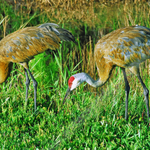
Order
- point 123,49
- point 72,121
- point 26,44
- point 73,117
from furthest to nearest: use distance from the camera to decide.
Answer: point 26,44, point 73,117, point 72,121, point 123,49

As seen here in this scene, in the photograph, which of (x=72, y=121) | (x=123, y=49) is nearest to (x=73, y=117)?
(x=72, y=121)

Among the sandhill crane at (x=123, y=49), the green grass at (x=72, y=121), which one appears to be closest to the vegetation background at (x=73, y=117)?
the green grass at (x=72, y=121)

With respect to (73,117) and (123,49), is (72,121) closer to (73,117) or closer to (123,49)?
(73,117)

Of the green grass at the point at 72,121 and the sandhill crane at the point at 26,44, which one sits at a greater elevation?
the sandhill crane at the point at 26,44

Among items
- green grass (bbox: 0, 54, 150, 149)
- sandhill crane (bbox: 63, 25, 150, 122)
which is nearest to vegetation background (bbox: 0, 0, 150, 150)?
green grass (bbox: 0, 54, 150, 149)

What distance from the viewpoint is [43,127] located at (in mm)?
3783

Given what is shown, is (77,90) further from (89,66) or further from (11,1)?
(11,1)

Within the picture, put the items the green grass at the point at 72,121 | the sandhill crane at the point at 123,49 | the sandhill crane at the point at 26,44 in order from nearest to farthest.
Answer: the green grass at the point at 72,121 < the sandhill crane at the point at 123,49 < the sandhill crane at the point at 26,44

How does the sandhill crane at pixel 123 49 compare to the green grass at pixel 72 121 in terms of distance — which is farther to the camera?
the sandhill crane at pixel 123 49

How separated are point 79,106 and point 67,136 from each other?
3.12 ft

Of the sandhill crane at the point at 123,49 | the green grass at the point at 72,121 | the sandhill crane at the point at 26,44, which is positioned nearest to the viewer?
the green grass at the point at 72,121

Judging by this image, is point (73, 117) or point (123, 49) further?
point (73, 117)

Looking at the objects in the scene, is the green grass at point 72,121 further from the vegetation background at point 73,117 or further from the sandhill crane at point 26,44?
the sandhill crane at point 26,44

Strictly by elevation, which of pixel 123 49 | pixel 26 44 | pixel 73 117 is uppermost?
pixel 26 44
